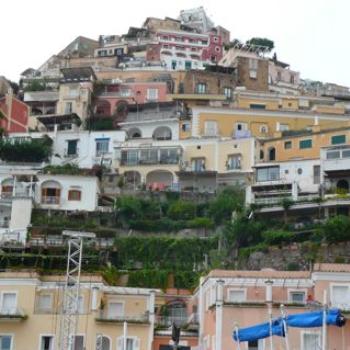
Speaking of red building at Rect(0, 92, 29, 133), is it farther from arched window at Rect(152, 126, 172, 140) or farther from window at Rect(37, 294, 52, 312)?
window at Rect(37, 294, 52, 312)

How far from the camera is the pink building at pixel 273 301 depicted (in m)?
47.8

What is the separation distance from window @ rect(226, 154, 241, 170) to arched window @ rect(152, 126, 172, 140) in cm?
955

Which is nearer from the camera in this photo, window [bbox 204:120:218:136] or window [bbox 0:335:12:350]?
window [bbox 0:335:12:350]

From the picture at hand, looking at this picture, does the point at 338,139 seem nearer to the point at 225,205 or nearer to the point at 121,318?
the point at 225,205

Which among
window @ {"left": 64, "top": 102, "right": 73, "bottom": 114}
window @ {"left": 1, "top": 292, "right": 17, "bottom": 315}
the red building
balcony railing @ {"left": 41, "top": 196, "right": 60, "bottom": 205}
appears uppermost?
window @ {"left": 64, "top": 102, "right": 73, "bottom": 114}

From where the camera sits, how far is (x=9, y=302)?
5338 cm

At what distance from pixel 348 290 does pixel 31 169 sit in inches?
1460

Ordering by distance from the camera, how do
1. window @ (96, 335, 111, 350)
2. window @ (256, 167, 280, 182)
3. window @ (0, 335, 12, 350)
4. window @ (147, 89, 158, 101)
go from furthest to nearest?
window @ (147, 89, 158, 101), window @ (256, 167, 280, 182), window @ (0, 335, 12, 350), window @ (96, 335, 111, 350)

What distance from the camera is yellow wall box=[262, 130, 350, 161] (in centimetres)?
7925

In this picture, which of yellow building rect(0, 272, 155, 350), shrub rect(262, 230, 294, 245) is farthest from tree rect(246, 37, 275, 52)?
yellow building rect(0, 272, 155, 350)

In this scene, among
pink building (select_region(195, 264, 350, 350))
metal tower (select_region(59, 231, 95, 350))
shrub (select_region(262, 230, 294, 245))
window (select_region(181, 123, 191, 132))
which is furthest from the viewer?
window (select_region(181, 123, 191, 132))

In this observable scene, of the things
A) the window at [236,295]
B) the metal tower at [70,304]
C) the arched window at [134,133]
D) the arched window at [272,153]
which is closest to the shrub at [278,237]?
the arched window at [272,153]

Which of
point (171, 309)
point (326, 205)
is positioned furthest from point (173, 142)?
point (171, 309)

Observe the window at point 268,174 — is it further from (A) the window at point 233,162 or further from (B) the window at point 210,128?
(B) the window at point 210,128
